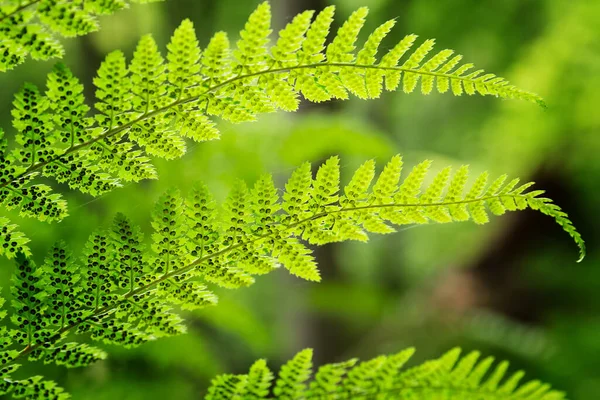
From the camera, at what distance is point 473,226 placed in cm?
741

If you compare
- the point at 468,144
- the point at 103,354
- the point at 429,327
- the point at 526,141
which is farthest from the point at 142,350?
the point at 468,144

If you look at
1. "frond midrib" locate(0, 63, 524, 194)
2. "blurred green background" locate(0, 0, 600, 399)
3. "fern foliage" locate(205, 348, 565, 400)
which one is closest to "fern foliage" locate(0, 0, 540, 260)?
"frond midrib" locate(0, 63, 524, 194)

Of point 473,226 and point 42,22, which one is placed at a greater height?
point 473,226

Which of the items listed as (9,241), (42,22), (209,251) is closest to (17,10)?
(42,22)

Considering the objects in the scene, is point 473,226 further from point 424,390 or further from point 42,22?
point 42,22

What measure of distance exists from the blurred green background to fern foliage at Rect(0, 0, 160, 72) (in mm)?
1221

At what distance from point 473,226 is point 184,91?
284 inches

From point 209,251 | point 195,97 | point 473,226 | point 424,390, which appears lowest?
point 424,390

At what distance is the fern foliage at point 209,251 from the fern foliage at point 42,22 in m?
0.29

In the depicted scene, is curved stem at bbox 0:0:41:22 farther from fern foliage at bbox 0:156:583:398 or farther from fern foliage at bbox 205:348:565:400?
fern foliage at bbox 205:348:565:400

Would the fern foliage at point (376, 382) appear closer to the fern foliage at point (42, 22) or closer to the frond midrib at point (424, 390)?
the frond midrib at point (424, 390)

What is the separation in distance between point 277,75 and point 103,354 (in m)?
0.58

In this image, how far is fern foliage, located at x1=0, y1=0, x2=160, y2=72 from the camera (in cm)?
71

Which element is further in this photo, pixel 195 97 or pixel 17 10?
pixel 195 97
